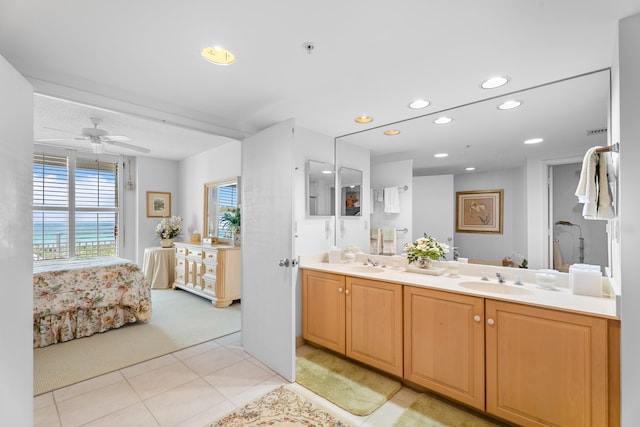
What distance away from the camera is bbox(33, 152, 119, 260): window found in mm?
4590

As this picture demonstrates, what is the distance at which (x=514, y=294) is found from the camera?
210 centimetres

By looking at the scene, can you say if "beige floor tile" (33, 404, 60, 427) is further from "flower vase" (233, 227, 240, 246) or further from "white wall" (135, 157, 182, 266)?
"white wall" (135, 157, 182, 266)

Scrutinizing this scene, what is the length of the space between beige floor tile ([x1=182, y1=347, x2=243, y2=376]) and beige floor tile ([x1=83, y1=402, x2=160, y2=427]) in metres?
0.53

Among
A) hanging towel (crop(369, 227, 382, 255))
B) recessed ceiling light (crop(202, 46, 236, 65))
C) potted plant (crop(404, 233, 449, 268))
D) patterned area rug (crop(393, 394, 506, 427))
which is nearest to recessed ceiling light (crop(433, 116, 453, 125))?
potted plant (crop(404, 233, 449, 268))

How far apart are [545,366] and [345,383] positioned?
53.4 inches

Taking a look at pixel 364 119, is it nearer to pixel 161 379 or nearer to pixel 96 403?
pixel 161 379

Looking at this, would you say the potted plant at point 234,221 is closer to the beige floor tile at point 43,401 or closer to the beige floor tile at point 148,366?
the beige floor tile at point 148,366

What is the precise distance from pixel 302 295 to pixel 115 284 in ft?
7.47

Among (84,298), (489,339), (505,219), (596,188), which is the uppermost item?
(596,188)

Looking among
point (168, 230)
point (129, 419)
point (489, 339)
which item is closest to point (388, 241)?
point (489, 339)

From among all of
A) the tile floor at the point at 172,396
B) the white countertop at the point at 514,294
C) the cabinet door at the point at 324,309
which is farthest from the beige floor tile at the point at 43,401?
the white countertop at the point at 514,294

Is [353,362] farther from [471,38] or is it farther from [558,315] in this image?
[471,38]

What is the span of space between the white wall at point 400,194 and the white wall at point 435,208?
6cm

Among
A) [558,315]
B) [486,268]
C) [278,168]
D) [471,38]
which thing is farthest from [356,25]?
[486,268]
